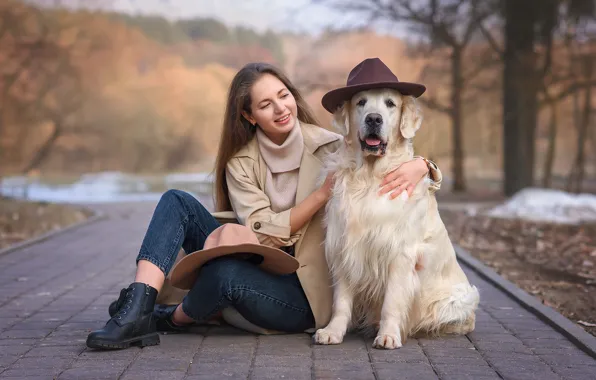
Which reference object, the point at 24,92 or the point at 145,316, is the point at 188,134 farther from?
the point at 145,316

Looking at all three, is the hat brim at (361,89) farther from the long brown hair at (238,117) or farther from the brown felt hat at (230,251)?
the brown felt hat at (230,251)

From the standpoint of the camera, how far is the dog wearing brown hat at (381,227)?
3443 millimetres

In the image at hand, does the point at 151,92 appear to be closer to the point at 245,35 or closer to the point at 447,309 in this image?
the point at 245,35

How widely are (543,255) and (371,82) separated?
4494mm

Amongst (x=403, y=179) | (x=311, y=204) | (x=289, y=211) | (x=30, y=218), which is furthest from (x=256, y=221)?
(x=30, y=218)

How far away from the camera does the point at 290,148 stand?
12.7 ft

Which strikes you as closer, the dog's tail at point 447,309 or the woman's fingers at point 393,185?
the woman's fingers at point 393,185

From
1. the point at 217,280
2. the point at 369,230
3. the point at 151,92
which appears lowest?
the point at 217,280

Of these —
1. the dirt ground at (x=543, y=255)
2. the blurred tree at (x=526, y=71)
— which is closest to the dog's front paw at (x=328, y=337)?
the dirt ground at (x=543, y=255)

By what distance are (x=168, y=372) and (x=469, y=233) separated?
653 cm

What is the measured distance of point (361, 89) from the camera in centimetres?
347

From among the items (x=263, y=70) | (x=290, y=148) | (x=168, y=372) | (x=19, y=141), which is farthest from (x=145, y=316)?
(x=19, y=141)

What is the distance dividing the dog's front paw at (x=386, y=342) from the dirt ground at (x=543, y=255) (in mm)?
1244

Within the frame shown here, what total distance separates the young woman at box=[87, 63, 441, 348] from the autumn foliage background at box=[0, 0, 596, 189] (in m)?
15.3
